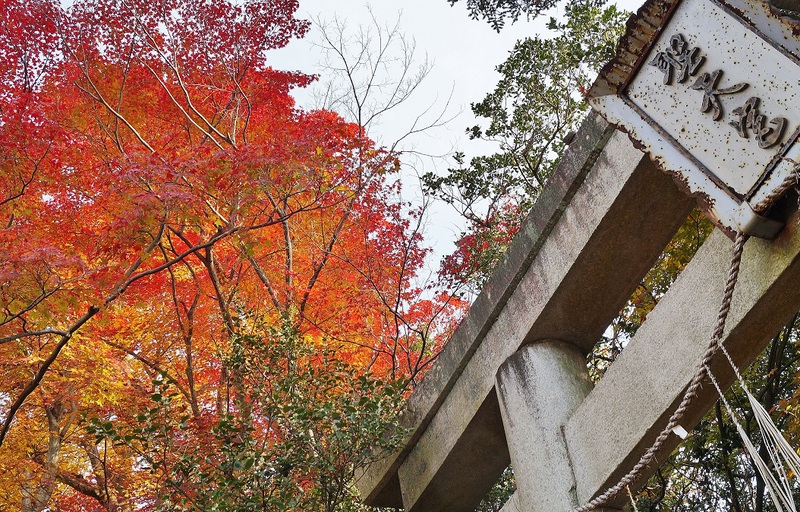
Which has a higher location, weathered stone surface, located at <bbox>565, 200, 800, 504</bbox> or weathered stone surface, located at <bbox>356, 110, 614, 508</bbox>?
weathered stone surface, located at <bbox>356, 110, 614, 508</bbox>

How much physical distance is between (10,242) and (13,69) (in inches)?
196

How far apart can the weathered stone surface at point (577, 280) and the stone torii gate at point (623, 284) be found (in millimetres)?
10

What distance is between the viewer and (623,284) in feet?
12.8

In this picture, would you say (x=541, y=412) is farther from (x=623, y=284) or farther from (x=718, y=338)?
(x=718, y=338)

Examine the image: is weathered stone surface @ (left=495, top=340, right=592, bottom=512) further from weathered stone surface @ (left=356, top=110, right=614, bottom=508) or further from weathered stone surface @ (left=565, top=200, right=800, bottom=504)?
weathered stone surface @ (left=356, top=110, right=614, bottom=508)

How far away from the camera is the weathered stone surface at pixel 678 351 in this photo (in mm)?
2867

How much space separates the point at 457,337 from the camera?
187 inches

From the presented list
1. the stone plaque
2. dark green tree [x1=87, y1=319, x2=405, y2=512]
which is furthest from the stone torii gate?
dark green tree [x1=87, y1=319, x2=405, y2=512]

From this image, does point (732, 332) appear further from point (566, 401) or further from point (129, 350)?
point (129, 350)

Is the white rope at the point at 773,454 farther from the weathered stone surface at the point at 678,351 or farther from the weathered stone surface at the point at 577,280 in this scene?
the weathered stone surface at the point at 577,280

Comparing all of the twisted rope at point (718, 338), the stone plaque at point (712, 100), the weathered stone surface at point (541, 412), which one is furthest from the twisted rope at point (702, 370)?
the weathered stone surface at point (541, 412)

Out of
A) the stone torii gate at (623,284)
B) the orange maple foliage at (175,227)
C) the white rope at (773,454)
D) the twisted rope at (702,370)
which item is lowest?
the white rope at (773,454)

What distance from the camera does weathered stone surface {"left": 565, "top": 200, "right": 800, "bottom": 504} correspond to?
2.87m

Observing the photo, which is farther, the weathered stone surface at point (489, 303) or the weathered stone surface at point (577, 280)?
the weathered stone surface at point (489, 303)
